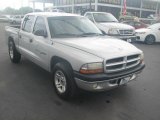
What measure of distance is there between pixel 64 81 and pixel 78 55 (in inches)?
29.4

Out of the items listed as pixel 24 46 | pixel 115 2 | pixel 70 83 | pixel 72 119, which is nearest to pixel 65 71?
pixel 70 83

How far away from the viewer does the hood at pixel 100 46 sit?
4227mm

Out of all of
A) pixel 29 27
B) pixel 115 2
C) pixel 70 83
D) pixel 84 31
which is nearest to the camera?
pixel 70 83

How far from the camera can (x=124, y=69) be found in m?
4.43

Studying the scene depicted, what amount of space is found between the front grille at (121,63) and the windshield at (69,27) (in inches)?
53.3

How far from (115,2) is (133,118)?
50.6 metres

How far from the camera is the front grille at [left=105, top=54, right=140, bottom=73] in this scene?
4.16m

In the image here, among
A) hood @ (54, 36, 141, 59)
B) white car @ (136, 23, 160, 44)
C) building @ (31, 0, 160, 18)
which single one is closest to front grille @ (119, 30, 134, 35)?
white car @ (136, 23, 160, 44)

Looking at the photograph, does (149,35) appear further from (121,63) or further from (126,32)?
(121,63)

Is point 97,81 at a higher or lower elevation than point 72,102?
higher

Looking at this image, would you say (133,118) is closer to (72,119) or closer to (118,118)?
(118,118)

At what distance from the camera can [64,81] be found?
15.1ft

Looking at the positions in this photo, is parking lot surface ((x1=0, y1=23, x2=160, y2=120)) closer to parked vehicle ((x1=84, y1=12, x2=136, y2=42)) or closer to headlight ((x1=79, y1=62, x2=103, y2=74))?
headlight ((x1=79, y1=62, x2=103, y2=74))

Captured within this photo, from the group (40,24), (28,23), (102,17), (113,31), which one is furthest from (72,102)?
(102,17)
